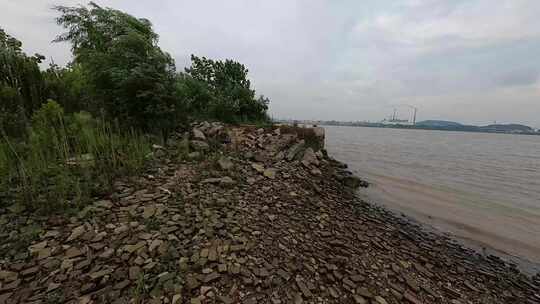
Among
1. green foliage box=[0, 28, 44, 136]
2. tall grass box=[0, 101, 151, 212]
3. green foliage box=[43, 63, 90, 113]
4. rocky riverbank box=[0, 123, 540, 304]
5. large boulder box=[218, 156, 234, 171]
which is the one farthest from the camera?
green foliage box=[43, 63, 90, 113]

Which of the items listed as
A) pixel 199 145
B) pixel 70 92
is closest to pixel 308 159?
pixel 199 145

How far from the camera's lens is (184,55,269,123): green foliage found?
1016 centimetres

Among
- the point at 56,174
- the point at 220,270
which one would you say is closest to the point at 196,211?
the point at 220,270

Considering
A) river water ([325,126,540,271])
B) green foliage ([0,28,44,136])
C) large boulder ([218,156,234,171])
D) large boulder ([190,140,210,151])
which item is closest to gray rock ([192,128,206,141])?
large boulder ([190,140,210,151])

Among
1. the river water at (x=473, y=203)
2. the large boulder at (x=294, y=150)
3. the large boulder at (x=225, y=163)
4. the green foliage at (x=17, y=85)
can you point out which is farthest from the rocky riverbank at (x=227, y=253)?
the green foliage at (x=17, y=85)

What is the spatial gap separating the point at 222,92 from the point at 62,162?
7662 millimetres

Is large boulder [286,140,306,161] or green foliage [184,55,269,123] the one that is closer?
large boulder [286,140,306,161]

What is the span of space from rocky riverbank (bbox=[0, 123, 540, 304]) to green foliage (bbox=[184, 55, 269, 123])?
5.25 meters

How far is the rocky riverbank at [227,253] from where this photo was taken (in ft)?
7.09

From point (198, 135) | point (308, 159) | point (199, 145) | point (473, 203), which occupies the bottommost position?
point (473, 203)

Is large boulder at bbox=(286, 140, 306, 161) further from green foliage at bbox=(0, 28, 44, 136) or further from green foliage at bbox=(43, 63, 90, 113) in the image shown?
green foliage at bbox=(0, 28, 44, 136)

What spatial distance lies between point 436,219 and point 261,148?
18.6 ft

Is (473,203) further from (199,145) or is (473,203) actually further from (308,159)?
(199,145)

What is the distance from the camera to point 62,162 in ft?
13.1
